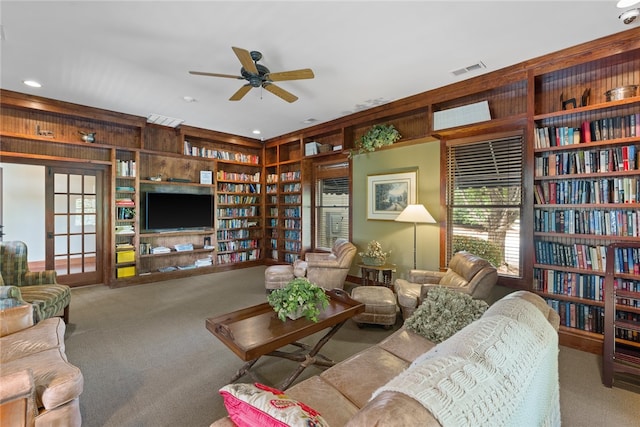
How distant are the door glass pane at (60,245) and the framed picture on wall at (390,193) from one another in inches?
204

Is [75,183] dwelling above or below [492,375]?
above

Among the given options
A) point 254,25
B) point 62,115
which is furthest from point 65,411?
point 62,115

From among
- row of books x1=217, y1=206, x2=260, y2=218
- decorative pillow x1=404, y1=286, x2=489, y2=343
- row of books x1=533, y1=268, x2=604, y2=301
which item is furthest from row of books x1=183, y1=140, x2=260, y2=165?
row of books x1=533, y1=268, x2=604, y2=301

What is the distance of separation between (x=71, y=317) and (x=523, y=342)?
466 cm

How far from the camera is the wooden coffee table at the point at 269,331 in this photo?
6.12 feet

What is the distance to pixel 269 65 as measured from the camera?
3137 millimetres

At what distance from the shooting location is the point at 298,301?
222 centimetres

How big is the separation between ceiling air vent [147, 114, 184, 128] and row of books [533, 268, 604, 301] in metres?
5.94

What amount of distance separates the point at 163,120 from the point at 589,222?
20.7ft

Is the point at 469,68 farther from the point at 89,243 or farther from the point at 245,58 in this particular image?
the point at 89,243

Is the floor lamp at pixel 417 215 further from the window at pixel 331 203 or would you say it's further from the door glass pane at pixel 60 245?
the door glass pane at pixel 60 245

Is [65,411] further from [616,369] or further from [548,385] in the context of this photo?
[616,369]

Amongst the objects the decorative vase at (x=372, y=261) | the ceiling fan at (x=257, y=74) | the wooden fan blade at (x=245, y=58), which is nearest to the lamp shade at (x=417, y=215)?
the decorative vase at (x=372, y=261)

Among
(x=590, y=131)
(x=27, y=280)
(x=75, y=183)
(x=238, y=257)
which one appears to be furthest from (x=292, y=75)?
(x=238, y=257)
